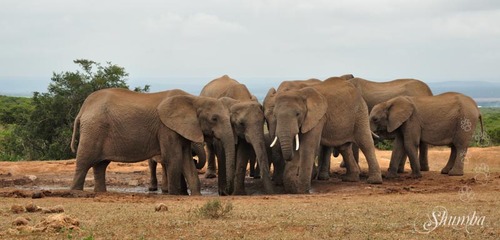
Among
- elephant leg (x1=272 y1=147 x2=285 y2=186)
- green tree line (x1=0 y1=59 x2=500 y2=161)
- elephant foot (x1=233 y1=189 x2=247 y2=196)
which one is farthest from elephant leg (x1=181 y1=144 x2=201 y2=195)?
green tree line (x1=0 y1=59 x2=500 y2=161)

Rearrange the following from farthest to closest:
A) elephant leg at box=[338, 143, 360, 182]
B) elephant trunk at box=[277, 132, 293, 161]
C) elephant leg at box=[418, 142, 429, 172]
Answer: elephant leg at box=[418, 142, 429, 172]
elephant leg at box=[338, 143, 360, 182]
elephant trunk at box=[277, 132, 293, 161]

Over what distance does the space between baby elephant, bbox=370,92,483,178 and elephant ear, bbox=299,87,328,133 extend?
3.12 metres

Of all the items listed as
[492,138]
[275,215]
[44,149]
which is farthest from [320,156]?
[492,138]

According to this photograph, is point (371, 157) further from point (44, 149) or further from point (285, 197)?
point (44, 149)

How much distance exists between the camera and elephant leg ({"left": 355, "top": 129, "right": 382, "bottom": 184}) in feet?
58.7

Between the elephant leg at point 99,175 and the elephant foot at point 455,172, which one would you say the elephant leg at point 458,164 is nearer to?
the elephant foot at point 455,172

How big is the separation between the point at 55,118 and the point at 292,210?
17.8m

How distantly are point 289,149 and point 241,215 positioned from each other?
444 centimetres

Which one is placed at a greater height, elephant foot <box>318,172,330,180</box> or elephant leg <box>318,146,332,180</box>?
elephant leg <box>318,146,332,180</box>

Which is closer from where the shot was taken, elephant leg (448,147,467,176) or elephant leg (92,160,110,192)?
elephant leg (92,160,110,192)

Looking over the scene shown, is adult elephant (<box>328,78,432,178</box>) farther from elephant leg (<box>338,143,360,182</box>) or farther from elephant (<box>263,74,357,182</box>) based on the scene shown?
elephant leg (<box>338,143,360,182</box>)

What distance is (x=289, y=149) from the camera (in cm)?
1554

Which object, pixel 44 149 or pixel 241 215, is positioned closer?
pixel 241 215

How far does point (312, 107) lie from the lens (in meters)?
16.7
